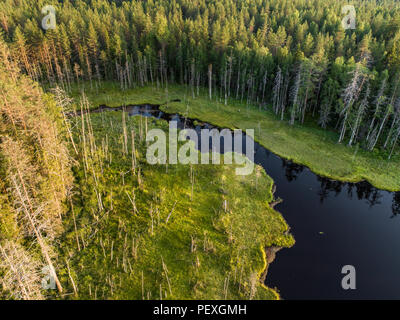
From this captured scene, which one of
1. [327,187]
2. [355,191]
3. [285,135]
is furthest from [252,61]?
[355,191]

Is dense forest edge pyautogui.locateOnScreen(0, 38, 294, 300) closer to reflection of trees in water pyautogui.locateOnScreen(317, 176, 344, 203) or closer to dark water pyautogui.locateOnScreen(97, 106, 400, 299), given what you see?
dark water pyautogui.locateOnScreen(97, 106, 400, 299)

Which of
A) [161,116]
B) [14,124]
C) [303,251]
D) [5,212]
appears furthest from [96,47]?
[303,251]

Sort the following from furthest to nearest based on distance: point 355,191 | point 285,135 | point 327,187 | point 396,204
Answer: point 285,135 < point 327,187 < point 355,191 < point 396,204

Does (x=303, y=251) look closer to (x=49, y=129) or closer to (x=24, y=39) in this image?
(x=49, y=129)

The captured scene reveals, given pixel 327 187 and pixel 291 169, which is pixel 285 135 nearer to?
pixel 291 169

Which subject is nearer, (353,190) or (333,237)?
(333,237)
